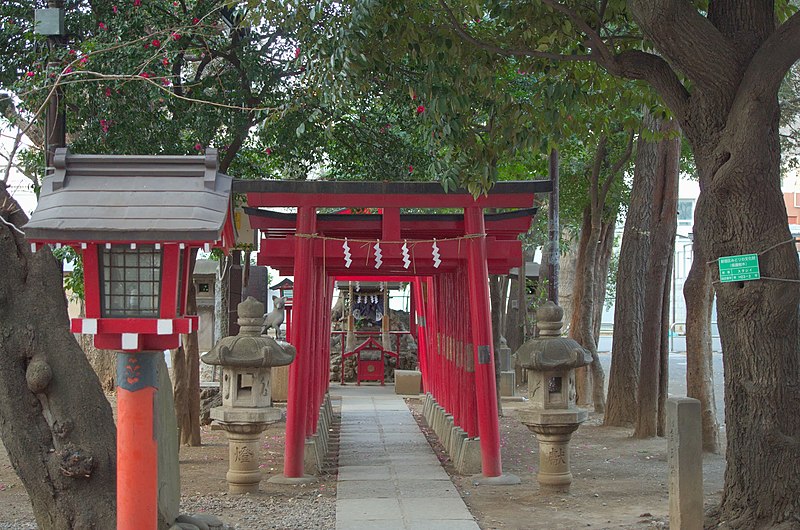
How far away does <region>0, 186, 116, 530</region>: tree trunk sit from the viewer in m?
6.83

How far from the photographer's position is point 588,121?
10836mm

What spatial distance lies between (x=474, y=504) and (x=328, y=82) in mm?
4450

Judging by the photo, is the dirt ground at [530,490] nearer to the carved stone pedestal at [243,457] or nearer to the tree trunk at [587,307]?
the carved stone pedestal at [243,457]

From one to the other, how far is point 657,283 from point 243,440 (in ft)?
22.5

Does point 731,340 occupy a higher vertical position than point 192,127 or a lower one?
lower

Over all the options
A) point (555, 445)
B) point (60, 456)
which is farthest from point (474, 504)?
point (60, 456)

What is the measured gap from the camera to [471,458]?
1134 cm

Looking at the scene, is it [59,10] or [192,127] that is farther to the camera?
[192,127]

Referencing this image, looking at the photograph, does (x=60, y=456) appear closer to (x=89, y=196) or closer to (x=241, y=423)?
(x=89, y=196)

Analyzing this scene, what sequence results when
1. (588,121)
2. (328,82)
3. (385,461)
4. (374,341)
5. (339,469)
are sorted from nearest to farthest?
1. (328,82)
2. (588,121)
3. (339,469)
4. (385,461)
5. (374,341)

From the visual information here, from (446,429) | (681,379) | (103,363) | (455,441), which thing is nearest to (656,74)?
(455,441)

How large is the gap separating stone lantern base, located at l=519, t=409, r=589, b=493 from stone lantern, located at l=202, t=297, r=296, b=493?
271 cm

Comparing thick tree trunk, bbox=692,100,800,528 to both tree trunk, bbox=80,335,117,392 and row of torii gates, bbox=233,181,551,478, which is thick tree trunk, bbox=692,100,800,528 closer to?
row of torii gates, bbox=233,181,551,478

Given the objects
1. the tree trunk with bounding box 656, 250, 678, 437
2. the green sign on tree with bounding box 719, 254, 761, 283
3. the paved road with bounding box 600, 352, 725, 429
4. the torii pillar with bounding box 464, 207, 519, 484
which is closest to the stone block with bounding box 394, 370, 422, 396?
the paved road with bounding box 600, 352, 725, 429
